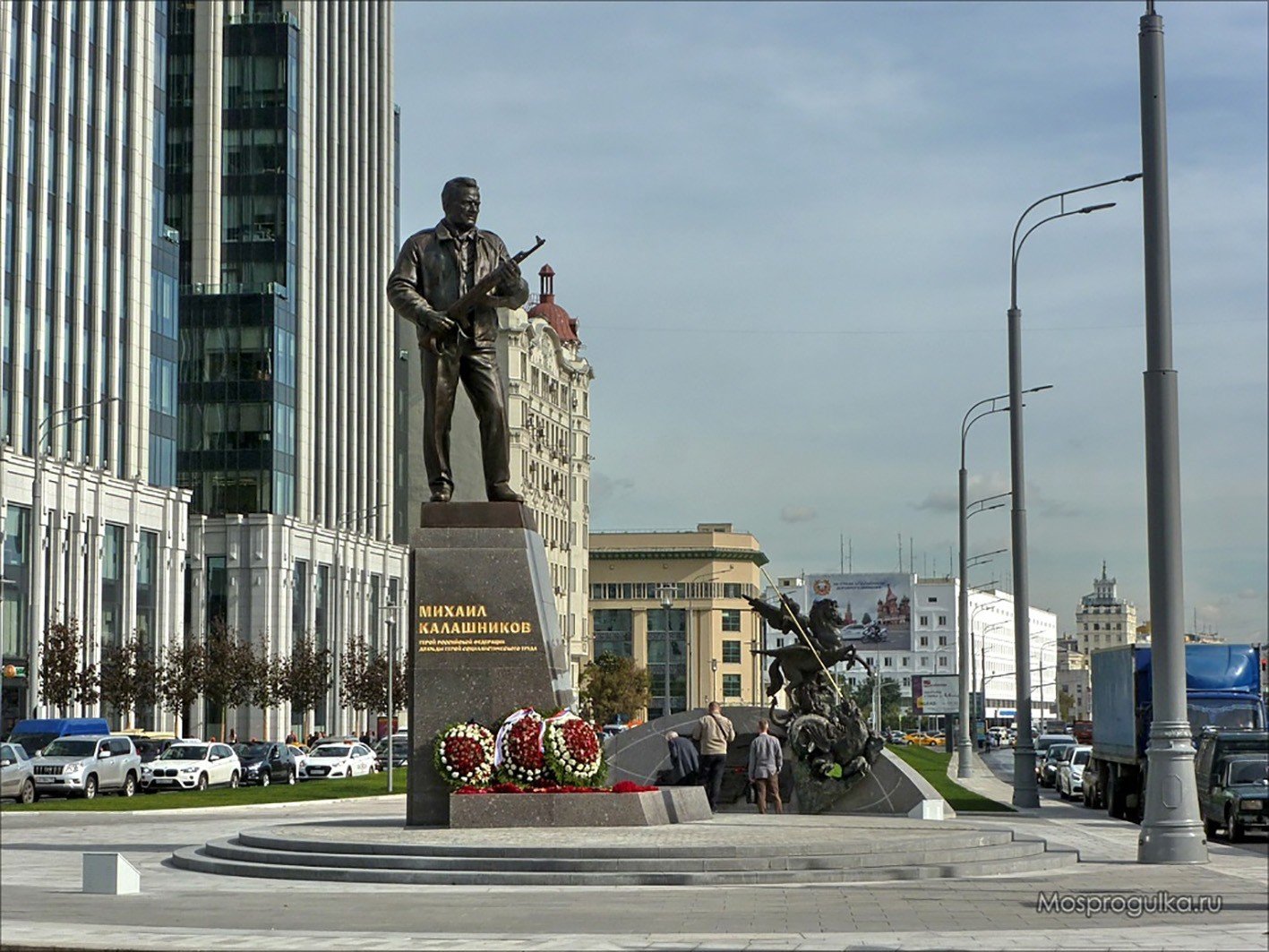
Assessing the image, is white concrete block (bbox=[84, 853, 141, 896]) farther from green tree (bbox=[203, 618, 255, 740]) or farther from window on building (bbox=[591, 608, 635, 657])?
window on building (bbox=[591, 608, 635, 657])

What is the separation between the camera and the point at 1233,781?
97.6ft

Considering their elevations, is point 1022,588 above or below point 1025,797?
above

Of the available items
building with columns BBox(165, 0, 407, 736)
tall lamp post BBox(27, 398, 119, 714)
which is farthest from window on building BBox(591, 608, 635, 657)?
tall lamp post BBox(27, 398, 119, 714)

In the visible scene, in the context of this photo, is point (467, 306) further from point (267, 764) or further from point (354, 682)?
point (354, 682)

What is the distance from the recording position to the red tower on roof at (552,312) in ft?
481

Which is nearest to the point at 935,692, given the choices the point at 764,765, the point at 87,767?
the point at 87,767

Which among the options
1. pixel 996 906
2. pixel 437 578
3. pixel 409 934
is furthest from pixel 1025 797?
pixel 409 934

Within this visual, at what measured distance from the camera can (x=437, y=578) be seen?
21.9 meters

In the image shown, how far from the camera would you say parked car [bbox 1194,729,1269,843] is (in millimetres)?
28234

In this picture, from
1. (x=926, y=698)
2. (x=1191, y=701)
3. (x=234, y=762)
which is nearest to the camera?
(x=1191, y=701)

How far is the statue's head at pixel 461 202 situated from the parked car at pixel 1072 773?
88.3 ft

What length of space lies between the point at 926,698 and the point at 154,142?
72.1 metres

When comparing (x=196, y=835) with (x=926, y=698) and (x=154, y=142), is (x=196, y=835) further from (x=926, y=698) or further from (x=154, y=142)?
(x=926, y=698)

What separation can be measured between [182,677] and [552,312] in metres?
79.7
